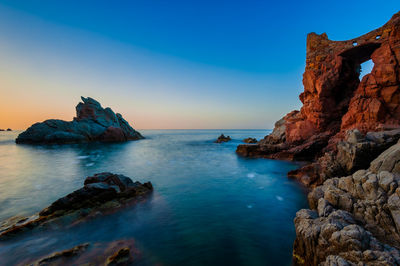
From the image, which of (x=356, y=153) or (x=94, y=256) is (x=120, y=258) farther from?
(x=356, y=153)

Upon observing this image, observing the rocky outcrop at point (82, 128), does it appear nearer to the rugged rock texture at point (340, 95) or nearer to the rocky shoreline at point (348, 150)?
the rocky shoreline at point (348, 150)

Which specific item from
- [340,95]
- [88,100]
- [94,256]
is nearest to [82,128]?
[88,100]

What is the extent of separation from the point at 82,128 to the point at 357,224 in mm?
57951

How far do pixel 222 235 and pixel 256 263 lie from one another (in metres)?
1.70

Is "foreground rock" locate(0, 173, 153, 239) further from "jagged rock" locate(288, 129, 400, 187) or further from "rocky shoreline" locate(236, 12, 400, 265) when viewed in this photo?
"jagged rock" locate(288, 129, 400, 187)

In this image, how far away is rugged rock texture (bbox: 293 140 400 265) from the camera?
11.6 ft

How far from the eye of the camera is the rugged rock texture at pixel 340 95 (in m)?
16.0

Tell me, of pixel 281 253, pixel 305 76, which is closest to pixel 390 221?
pixel 281 253

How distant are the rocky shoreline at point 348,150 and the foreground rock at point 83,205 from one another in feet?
28.0

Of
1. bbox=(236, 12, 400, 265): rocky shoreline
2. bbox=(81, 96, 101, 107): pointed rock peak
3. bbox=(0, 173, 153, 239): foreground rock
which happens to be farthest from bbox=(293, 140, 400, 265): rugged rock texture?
bbox=(81, 96, 101, 107): pointed rock peak

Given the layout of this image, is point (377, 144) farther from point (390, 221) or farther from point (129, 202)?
point (129, 202)

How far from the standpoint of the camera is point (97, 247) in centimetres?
576

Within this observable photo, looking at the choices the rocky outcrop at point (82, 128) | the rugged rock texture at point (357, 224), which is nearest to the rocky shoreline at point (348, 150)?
the rugged rock texture at point (357, 224)

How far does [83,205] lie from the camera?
27.4 feet
